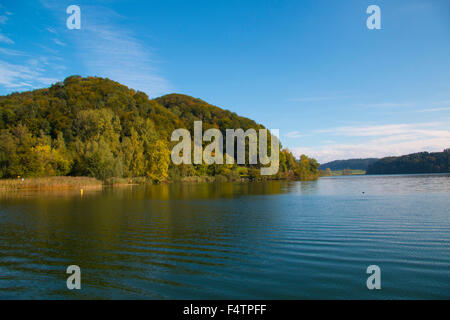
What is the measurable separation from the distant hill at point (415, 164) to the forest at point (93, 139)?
6291cm

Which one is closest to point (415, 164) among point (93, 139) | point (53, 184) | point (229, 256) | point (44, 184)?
point (93, 139)

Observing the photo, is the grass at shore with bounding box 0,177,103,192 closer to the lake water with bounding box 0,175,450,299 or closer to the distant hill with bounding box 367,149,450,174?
the lake water with bounding box 0,175,450,299

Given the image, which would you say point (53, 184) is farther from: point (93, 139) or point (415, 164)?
point (415, 164)

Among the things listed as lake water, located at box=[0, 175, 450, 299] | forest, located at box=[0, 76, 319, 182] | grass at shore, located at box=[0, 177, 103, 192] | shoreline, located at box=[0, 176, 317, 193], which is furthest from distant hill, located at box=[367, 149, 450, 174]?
lake water, located at box=[0, 175, 450, 299]

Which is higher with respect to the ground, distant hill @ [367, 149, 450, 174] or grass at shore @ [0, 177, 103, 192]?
distant hill @ [367, 149, 450, 174]

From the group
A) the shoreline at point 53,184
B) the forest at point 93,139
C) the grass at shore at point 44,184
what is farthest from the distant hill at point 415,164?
→ the grass at shore at point 44,184

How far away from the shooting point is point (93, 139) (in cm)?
7994

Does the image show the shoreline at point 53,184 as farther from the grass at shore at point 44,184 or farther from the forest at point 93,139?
the forest at point 93,139

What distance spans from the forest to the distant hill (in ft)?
206

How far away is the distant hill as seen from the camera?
15446 cm

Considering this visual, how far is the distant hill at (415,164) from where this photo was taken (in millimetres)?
154462

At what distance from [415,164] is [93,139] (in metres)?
158

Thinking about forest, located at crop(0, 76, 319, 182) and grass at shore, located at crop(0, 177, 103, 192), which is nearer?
grass at shore, located at crop(0, 177, 103, 192)
